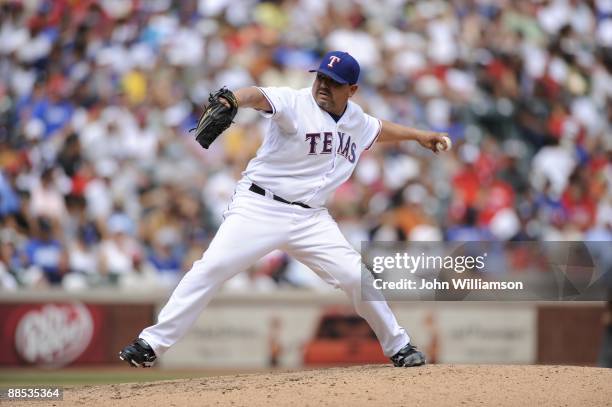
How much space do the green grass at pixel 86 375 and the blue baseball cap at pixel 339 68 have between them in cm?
481

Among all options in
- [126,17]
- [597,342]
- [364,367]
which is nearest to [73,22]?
[126,17]

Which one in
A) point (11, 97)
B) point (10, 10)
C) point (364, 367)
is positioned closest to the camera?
point (364, 367)

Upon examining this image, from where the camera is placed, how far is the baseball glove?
5.59m

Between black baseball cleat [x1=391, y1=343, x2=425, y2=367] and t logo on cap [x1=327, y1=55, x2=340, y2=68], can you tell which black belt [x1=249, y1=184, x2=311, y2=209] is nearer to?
t logo on cap [x1=327, y1=55, x2=340, y2=68]

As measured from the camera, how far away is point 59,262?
36.4 feet

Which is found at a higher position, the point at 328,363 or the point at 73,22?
the point at 73,22

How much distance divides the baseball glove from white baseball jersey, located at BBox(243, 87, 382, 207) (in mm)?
386

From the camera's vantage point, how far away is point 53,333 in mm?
10992

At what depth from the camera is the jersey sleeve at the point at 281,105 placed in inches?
233

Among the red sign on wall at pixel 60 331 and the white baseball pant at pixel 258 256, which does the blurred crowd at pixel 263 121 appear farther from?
the white baseball pant at pixel 258 256

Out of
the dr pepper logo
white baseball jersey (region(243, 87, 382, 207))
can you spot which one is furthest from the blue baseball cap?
the dr pepper logo

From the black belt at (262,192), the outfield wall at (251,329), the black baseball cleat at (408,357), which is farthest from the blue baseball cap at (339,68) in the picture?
the outfield wall at (251,329)

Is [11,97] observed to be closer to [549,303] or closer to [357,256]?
[549,303]

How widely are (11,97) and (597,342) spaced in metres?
7.51
